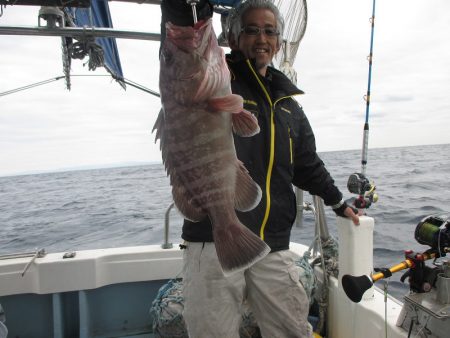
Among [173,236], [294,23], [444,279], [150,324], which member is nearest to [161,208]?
[173,236]

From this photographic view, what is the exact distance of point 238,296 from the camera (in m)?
1.95

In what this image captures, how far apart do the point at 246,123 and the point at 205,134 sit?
18 centimetres

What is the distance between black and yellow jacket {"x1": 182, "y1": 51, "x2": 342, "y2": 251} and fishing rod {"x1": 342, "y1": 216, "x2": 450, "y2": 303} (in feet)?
1.63

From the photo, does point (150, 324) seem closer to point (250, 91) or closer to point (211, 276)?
point (211, 276)

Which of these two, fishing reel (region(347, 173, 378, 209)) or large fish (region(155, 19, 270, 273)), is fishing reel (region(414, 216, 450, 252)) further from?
large fish (region(155, 19, 270, 273))

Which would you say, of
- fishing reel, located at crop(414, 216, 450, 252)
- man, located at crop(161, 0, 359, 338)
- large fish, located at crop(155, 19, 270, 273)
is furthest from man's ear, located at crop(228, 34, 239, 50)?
fishing reel, located at crop(414, 216, 450, 252)

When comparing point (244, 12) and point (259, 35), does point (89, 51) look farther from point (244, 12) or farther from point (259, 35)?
point (259, 35)

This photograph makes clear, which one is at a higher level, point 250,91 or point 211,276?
point 250,91

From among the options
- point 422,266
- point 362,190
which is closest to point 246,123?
point 422,266

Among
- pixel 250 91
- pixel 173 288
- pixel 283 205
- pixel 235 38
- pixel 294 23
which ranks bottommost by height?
pixel 173 288

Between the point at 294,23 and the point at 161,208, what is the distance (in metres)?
11.3

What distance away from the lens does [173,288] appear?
3.18 m

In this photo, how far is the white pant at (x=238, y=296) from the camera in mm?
1871

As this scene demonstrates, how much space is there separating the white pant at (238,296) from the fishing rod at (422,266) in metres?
0.30
